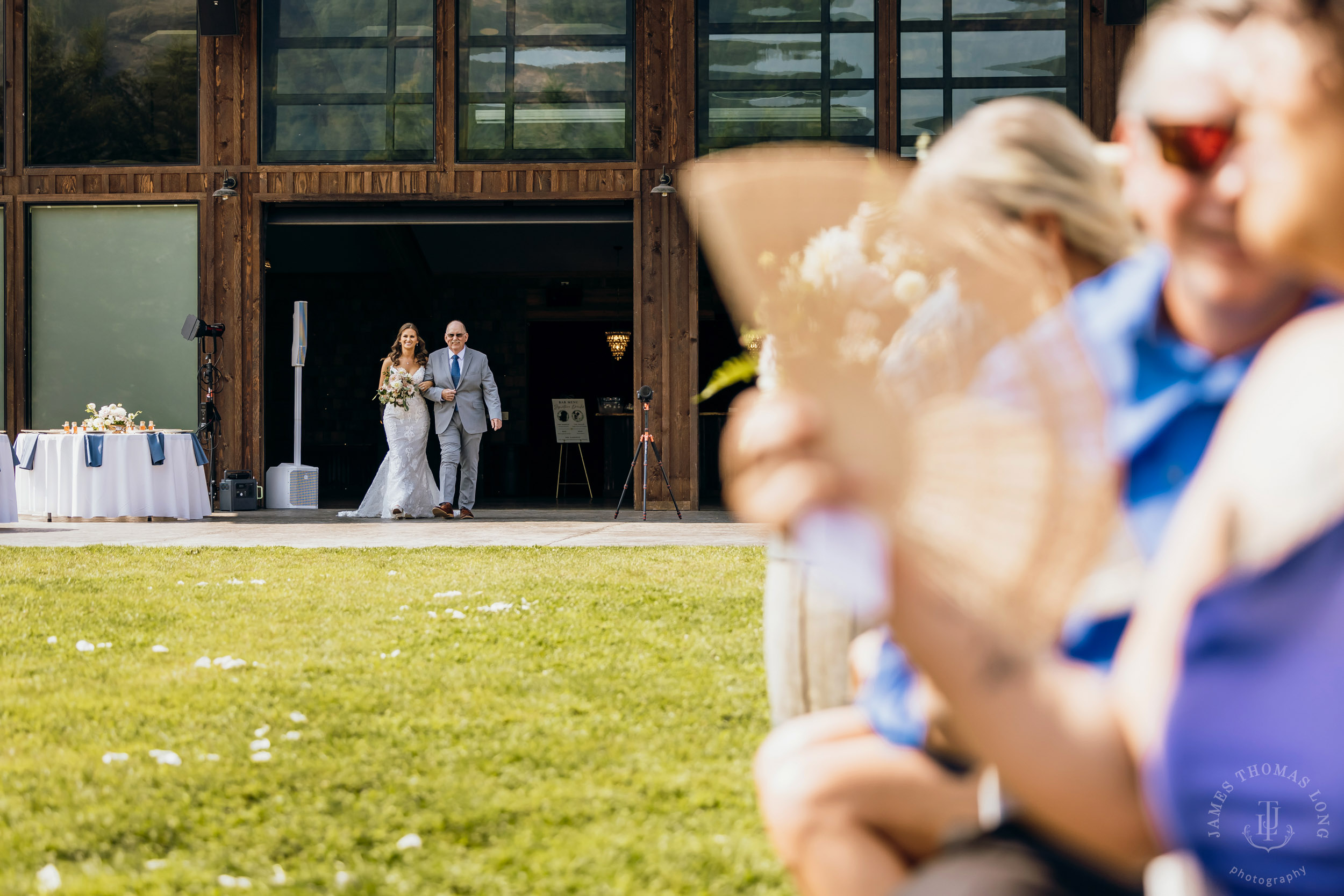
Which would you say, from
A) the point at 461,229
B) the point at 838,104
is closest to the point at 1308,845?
the point at 838,104

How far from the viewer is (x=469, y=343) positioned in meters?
15.4

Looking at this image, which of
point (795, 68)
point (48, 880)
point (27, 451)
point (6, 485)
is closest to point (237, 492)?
point (27, 451)

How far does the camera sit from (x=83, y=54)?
1045 cm

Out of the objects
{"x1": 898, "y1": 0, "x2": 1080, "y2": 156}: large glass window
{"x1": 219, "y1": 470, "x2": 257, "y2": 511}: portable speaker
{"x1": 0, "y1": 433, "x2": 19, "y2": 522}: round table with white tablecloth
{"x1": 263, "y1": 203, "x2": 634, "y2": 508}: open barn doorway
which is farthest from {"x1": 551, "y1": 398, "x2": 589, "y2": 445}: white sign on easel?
{"x1": 0, "y1": 433, "x2": 19, "y2": 522}: round table with white tablecloth

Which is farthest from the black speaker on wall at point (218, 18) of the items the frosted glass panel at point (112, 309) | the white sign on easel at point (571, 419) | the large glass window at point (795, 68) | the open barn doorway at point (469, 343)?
the white sign on easel at point (571, 419)

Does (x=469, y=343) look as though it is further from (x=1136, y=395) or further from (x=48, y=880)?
(x=1136, y=395)

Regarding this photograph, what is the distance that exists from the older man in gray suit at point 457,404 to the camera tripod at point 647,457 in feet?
4.09

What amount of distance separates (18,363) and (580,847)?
10.5 metres

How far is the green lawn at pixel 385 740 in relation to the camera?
1847mm

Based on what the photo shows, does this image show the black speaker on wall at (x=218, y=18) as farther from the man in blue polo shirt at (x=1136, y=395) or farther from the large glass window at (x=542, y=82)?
the man in blue polo shirt at (x=1136, y=395)

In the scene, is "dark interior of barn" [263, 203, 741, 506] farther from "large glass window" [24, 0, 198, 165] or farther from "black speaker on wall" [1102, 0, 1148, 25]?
"black speaker on wall" [1102, 0, 1148, 25]

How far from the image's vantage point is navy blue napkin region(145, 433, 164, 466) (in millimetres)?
8703

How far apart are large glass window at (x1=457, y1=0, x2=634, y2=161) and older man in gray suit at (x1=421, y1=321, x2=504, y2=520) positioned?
1997 millimetres

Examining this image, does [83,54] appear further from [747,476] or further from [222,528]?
[747,476]
